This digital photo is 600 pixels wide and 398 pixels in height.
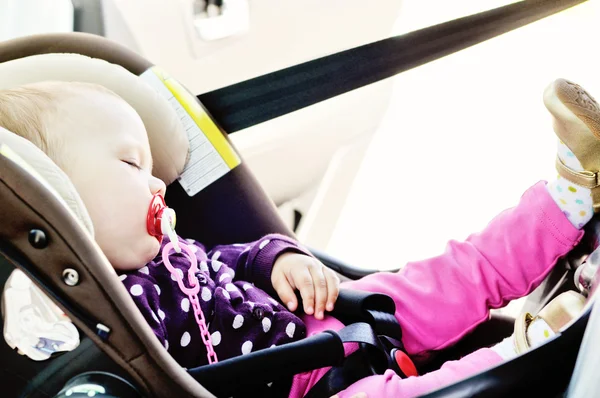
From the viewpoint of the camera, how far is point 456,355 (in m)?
0.86

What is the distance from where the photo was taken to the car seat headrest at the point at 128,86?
731 millimetres

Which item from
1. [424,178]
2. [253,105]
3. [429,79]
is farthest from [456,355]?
[429,79]

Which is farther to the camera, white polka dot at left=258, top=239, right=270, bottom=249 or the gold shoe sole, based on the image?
white polka dot at left=258, top=239, right=270, bottom=249

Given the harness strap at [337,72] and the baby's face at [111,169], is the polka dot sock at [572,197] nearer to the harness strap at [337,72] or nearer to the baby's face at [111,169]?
the harness strap at [337,72]

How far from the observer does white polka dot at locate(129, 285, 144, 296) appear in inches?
26.7

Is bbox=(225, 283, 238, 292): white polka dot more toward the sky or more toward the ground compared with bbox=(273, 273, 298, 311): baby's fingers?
more toward the sky

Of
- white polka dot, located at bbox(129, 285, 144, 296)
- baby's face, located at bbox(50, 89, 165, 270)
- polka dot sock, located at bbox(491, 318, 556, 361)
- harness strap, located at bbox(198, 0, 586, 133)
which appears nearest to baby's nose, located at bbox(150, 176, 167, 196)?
baby's face, located at bbox(50, 89, 165, 270)

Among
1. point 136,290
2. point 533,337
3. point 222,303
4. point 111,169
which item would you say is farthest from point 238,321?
point 533,337

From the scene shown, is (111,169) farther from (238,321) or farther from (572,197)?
(572,197)

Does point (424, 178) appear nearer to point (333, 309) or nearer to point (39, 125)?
point (333, 309)

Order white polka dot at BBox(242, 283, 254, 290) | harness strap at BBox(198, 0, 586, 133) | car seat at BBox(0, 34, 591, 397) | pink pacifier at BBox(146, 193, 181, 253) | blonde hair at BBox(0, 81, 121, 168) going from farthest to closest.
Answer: harness strap at BBox(198, 0, 586, 133), white polka dot at BBox(242, 283, 254, 290), pink pacifier at BBox(146, 193, 181, 253), blonde hair at BBox(0, 81, 121, 168), car seat at BBox(0, 34, 591, 397)

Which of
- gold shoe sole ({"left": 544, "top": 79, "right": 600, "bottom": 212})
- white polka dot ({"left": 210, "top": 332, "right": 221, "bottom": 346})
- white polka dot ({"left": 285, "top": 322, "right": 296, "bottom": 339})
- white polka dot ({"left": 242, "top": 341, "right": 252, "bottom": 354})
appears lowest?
white polka dot ({"left": 285, "top": 322, "right": 296, "bottom": 339})

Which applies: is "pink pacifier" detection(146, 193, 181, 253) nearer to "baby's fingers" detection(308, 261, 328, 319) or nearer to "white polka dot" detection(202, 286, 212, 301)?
"white polka dot" detection(202, 286, 212, 301)

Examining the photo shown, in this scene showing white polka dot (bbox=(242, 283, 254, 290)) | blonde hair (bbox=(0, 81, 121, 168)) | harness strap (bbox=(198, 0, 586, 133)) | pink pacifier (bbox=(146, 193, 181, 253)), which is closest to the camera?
blonde hair (bbox=(0, 81, 121, 168))
